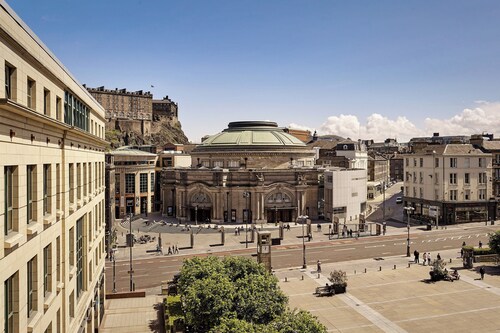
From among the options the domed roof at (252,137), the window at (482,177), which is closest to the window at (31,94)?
the domed roof at (252,137)

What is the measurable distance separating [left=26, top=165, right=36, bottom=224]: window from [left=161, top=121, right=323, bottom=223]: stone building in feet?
230

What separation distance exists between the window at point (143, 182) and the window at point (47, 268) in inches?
3383

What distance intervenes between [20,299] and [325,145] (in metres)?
155

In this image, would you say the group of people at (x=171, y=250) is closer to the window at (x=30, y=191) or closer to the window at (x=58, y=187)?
the window at (x=58, y=187)

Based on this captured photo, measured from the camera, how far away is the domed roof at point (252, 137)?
98750mm

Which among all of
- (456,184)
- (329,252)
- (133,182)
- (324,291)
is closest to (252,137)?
(133,182)

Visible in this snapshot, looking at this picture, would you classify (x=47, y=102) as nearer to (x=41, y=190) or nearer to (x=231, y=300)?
(x=41, y=190)

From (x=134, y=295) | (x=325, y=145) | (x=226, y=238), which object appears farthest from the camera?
(x=325, y=145)

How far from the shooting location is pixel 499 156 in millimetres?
89125

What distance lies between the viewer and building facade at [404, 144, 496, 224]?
83.2m

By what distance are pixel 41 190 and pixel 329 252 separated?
50797 mm

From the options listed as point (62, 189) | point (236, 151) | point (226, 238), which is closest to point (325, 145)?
point (236, 151)

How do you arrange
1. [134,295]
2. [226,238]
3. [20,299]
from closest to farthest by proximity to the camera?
[20,299]
[134,295]
[226,238]

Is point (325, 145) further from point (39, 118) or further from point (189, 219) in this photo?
point (39, 118)
